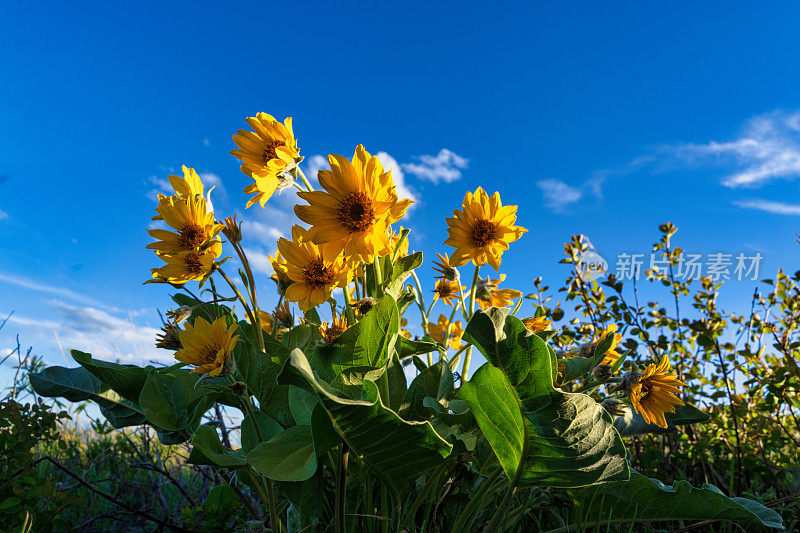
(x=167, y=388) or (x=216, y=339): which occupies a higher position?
(x=216, y=339)

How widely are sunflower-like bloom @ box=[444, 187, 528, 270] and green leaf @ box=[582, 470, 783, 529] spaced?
66cm

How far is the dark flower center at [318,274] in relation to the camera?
1.33m

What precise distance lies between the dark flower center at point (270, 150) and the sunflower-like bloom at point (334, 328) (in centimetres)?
48

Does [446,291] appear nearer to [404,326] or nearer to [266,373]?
[404,326]

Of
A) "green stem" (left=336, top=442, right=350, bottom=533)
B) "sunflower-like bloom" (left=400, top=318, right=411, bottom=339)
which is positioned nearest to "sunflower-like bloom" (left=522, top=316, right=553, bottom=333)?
"sunflower-like bloom" (left=400, top=318, right=411, bottom=339)

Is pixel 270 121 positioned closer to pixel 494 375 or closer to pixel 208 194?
pixel 208 194

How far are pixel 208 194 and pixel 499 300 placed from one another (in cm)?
92

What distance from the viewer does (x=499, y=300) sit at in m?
1.64

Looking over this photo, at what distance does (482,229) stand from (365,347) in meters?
0.53

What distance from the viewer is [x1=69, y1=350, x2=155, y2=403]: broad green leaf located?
4.55 feet

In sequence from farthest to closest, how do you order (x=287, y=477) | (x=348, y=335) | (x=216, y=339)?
(x=216, y=339), (x=348, y=335), (x=287, y=477)

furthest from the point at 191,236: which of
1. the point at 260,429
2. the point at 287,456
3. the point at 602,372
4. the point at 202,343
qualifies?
the point at 602,372

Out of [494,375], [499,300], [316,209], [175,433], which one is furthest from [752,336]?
[175,433]

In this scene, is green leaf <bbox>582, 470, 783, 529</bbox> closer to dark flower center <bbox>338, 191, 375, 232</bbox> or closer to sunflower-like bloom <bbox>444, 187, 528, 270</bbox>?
sunflower-like bloom <bbox>444, 187, 528, 270</bbox>
